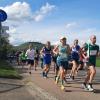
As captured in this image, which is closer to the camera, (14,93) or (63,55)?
(14,93)

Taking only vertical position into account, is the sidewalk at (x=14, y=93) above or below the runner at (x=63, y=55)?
below

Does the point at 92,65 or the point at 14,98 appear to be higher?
the point at 92,65

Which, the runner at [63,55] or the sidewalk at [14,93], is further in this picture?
the runner at [63,55]

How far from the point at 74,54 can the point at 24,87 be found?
479 centimetres

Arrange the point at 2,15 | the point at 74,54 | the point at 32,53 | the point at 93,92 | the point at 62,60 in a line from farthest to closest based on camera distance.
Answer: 1. the point at 32,53
2. the point at 74,54
3. the point at 2,15
4. the point at 62,60
5. the point at 93,92

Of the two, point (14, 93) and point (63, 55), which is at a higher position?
point (63, 55)

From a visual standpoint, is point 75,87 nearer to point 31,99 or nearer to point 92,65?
point 92,65

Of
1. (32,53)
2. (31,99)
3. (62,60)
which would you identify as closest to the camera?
(31,99)

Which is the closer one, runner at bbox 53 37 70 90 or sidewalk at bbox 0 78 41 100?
sidewalk at bbox 0 78 41 100

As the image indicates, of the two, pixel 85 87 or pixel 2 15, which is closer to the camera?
pixel 85 87

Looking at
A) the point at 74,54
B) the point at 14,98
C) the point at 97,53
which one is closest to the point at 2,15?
the point at 74,54

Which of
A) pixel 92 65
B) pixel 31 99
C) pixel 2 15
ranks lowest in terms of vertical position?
pixel 31 99

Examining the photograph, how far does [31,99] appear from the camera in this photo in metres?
13.7

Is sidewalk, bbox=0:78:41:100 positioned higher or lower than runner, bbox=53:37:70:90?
lower
